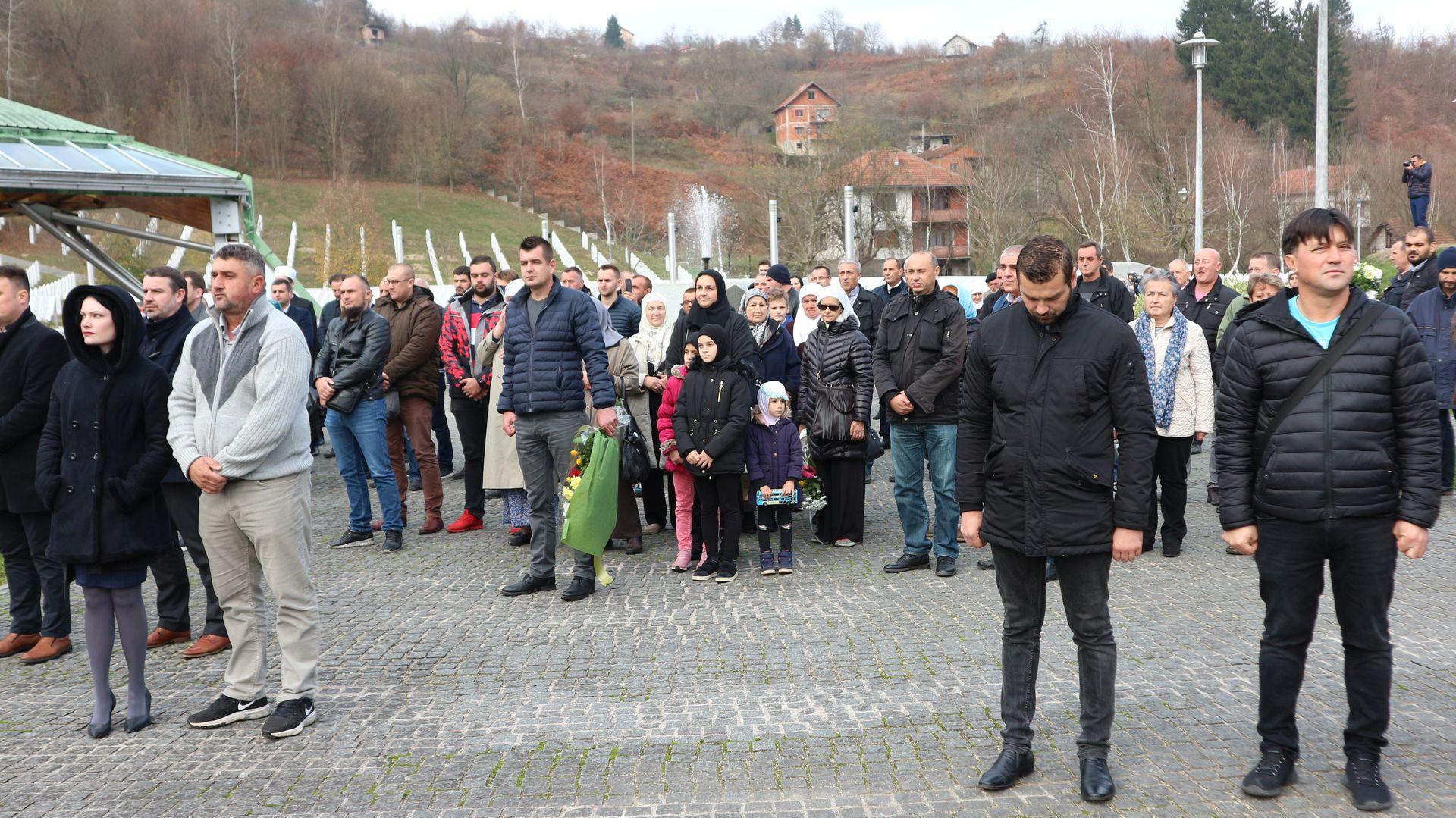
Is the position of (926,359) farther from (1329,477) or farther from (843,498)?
(1329,477)

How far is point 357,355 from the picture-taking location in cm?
916

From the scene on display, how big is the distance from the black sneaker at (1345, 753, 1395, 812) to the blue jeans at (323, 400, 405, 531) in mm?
7194

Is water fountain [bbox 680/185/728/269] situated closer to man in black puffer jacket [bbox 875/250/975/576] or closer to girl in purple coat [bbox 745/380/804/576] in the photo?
girl in purple coat [bbox 745/380/804/576]

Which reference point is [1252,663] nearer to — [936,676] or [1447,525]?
[936,676]

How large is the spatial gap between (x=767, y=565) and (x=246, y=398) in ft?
13.2

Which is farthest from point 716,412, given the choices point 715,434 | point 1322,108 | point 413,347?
point 1322,108

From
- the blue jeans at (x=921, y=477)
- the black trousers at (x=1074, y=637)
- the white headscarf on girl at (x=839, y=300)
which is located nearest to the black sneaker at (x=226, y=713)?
the black trousers at (x=1074, y=637)

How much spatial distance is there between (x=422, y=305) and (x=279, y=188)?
246ft

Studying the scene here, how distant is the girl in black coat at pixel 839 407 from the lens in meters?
8.55

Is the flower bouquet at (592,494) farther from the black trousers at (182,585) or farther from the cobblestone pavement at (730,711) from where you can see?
the black trousers at (182,585)

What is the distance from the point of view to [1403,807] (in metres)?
3.85

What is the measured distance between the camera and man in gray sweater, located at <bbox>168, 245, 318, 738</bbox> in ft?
16.4

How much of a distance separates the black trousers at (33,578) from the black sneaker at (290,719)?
2.19 m

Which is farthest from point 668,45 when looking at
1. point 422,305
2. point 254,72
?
point 422,305
